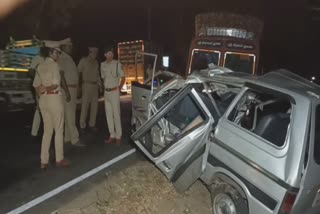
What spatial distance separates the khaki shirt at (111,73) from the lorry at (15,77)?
503 cm

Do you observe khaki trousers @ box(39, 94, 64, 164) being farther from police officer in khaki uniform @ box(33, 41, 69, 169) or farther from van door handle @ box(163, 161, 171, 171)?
van door handle @ box(163, 161, 171, 171)

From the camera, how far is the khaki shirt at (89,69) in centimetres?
999

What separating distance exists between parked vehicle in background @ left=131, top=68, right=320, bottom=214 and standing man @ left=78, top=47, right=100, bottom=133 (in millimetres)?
3844

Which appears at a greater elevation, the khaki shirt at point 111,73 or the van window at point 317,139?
the van window at point 317,139

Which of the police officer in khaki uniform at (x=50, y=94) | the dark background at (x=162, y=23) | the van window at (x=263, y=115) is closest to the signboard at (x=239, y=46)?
the dark background at (x=162, y=23)

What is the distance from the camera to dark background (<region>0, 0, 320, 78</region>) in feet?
59.1

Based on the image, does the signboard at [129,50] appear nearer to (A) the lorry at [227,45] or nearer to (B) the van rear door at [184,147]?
(A) the lorry at [227,45]

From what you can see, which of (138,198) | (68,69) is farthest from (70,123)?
(138,198)

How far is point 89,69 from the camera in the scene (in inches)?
395

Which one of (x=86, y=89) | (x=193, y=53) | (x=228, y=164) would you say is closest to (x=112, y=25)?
(x=193, y=53)

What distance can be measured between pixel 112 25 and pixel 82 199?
2574cm

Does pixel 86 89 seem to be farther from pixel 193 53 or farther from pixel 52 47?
pixel 193 53

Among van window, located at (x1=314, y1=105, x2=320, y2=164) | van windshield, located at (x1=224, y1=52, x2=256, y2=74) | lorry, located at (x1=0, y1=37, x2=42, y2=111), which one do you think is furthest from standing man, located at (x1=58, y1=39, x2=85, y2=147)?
van windshield, located at (x1=224, y1=52, x2=256, y2=74)

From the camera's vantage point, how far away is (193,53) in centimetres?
1477
